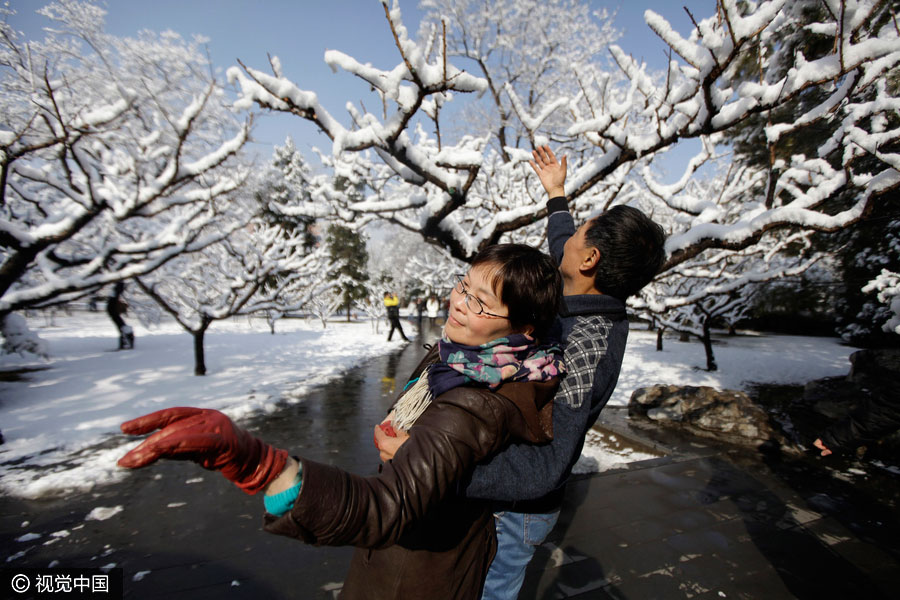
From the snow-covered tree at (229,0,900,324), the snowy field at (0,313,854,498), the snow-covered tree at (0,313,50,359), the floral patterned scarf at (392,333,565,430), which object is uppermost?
the snow-covered tree at (229,0,900,324)

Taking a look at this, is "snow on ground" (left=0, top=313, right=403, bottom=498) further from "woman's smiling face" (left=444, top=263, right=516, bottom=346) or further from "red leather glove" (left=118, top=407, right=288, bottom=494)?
"woman's smiling face" (left=444, top=263, right=516, bottom=346)

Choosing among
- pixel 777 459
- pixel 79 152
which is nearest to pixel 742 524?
pixel 777 459

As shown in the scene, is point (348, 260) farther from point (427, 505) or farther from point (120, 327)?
point (427, 505)

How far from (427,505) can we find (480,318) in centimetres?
58

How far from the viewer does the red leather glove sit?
699 mm

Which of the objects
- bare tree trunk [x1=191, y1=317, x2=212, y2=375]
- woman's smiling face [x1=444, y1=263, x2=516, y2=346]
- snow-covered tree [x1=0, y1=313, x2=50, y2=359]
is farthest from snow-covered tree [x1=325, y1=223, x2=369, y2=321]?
woman's smiling face [x1=444, y1=263, x2=516, y2=346]

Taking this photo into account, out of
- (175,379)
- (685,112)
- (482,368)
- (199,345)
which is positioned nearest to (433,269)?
(199,345)

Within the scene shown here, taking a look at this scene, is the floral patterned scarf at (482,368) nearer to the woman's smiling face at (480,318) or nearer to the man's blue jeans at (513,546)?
the woman's smiling face at (480,318)

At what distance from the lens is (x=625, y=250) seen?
139cm

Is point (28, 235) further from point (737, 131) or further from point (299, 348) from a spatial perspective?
point (737, 131)

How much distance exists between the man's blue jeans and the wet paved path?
4.18 feet

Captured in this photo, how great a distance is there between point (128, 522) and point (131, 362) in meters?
8.93

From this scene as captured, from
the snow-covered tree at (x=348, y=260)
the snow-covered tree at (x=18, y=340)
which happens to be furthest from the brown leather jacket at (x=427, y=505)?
the snow-covered tree at (x=348, y=260)

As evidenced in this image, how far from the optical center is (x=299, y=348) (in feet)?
44.9
